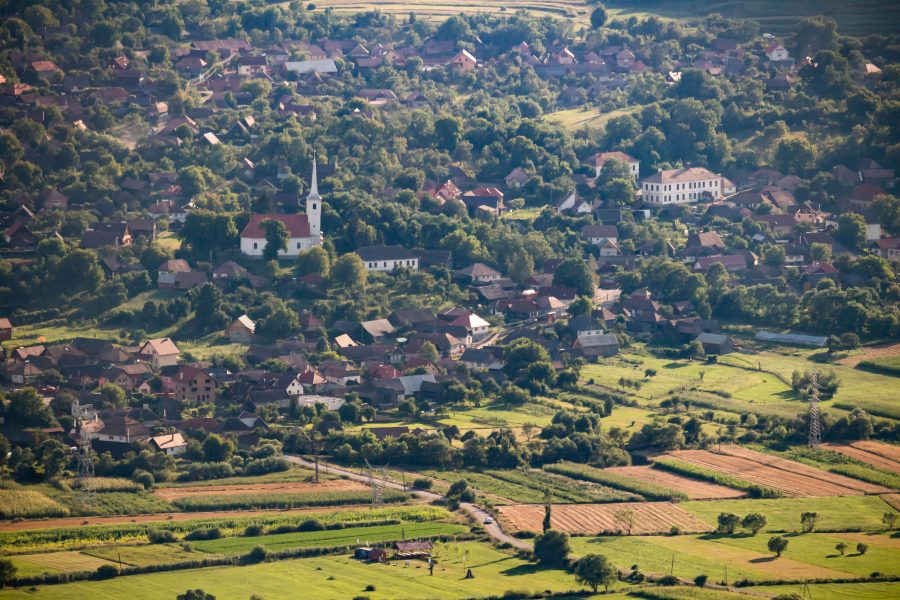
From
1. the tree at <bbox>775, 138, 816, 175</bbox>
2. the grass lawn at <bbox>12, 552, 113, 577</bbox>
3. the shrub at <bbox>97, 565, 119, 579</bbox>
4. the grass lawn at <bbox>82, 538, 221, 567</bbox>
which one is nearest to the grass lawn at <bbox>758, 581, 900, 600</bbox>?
the grass lawn at <bbox>82, 538, 221, 567</bbox>

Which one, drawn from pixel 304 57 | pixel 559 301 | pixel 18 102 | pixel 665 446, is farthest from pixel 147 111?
pixel 665 446

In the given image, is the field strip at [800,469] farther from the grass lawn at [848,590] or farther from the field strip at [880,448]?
the grass lawn at [848,590]

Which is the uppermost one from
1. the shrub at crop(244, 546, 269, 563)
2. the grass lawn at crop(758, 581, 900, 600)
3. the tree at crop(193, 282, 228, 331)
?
the tree at crop(193, 282, 228, 331)

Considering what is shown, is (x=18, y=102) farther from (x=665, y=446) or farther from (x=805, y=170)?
(x=665, y=446)

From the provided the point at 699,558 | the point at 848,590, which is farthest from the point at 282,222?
the point at 848,590

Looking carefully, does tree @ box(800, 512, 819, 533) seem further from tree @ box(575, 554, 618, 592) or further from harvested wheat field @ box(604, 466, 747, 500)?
tree @ box(575, 554, 618, 592)

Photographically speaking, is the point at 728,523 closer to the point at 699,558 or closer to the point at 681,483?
the point at 699,558
